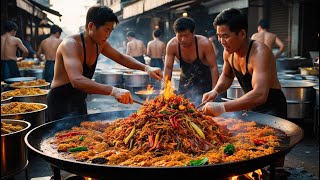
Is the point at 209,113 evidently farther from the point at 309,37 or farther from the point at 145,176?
the point at 309,37

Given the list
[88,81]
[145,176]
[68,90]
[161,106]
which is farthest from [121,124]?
[68,90]

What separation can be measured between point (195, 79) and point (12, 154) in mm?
3443

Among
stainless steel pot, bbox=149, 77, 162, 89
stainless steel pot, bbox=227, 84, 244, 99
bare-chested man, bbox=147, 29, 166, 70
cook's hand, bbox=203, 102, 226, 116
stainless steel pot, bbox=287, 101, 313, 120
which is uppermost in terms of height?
bare-chested man, bbox=147, 29, 166, 70

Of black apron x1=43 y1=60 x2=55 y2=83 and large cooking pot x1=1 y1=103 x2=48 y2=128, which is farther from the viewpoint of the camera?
black apron x1=43 y1=60 x2=55 y2=83

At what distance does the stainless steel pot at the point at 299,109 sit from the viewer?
7745 millimetres

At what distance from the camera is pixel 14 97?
6957 millimetres

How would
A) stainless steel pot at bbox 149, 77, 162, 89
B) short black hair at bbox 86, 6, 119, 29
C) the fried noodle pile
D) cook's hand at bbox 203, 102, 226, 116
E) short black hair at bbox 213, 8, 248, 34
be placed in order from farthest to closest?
stainless steel pot at bbox 149, 77, 162, 89 < short black hair at bbox 86, 6, 119, 29 < short black hair at bbox 213, 8, 248, 34 < cook's hand at bbox 203, 102, 226, 116 < the fried noodle pile

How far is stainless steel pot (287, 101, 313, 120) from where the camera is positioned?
774cm

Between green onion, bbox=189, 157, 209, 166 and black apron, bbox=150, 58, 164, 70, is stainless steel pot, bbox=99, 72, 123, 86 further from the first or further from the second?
green onion, bbox=189, 157, 209, 166

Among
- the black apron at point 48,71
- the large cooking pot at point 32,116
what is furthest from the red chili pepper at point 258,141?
the black apron at point 48,71

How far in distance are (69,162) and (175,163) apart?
2.70ft

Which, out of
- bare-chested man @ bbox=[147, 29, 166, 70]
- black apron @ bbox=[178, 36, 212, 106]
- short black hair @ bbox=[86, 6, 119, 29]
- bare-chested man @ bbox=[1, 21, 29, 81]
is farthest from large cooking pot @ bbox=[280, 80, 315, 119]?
bare-chested man @ bbox=[1, 21, 29, 81]

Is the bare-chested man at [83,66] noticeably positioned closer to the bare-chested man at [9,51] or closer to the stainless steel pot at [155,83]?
the stainless steel pot at [155,83]

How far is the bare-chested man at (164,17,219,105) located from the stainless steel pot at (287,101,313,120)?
8.47ft
